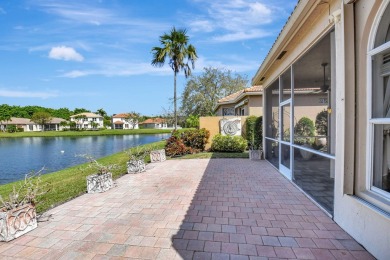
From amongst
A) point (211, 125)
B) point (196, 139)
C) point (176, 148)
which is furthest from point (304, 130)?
point (211, 125)

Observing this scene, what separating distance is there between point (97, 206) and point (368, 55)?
185 inches

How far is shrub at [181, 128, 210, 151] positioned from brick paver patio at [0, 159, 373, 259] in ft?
22.5

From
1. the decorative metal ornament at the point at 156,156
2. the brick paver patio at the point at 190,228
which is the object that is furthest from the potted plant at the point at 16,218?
the decorative metal ornament at the point at 156,156

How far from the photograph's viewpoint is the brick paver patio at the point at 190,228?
2582 mm

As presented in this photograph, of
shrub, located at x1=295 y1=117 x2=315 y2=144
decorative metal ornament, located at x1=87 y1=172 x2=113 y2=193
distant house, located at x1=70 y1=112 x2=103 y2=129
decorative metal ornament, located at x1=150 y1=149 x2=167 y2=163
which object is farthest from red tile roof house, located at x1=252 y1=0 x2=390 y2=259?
distant house, located at x1=70 y1=112 x2=103 y2=129

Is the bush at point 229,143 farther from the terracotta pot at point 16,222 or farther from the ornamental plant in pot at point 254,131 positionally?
the terracotta pot at point 16,222

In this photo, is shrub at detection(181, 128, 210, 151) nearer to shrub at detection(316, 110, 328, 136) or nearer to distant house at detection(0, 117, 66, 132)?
shrub at detection(316, 110, 328, 136)

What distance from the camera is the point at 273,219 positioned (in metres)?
3.45

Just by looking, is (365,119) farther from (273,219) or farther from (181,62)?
(181,62)

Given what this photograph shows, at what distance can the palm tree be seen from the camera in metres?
14.6

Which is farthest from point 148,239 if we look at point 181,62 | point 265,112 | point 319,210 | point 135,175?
point 181,62

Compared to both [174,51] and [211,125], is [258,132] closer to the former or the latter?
[211,125]

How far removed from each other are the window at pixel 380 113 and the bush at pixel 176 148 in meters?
8.91

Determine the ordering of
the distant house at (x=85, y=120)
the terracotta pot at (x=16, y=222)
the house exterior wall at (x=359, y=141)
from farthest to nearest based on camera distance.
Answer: the distant house at (x=85, y=120)
the terracotta pot at (x=16, y=222)
the house exterior wall at (x=359, y=141)
